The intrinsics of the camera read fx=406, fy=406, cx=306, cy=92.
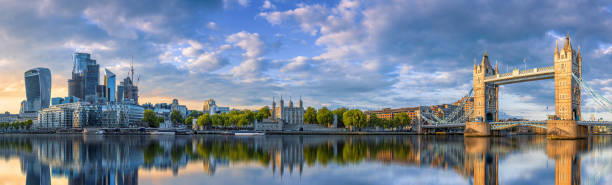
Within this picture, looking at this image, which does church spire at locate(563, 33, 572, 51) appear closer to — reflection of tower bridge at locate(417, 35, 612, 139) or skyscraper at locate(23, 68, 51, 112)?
reflection of tower bridge at locate(417, 35, 612, 139)

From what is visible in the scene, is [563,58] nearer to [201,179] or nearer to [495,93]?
[495,93]

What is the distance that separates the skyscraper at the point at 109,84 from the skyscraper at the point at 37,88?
23819 mm

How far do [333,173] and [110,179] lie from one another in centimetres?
985

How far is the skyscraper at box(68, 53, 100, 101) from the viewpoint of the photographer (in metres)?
196

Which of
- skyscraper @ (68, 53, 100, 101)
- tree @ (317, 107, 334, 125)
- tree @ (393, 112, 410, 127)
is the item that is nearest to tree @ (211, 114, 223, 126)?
tree @ (317, 107, 334, 125)

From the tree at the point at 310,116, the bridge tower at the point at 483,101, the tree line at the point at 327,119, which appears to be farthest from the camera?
the tree at the point at 310,116

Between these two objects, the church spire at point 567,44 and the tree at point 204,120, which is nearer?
the church spire at point 567,44

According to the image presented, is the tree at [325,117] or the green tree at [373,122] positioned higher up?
the tree at [325,117]

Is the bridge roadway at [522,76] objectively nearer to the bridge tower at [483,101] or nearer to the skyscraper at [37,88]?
the bridge tower at [483,101]

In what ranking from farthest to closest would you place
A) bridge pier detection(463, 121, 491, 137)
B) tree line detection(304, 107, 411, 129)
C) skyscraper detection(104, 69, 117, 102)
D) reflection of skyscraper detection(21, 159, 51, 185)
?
skyscraper detection(104, 69, 117, 102), tree line detection(304, 107, 411, 129), bridge pier detection(463, 121, 491, 137), reflection of skyscraper detection(21, 159, 51, 185)

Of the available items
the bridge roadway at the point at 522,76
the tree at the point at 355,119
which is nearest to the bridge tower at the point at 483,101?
the bridge roadway at the point at 522,76

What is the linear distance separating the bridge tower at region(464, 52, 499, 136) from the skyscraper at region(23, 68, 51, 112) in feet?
609

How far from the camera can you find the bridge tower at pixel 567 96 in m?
54.4

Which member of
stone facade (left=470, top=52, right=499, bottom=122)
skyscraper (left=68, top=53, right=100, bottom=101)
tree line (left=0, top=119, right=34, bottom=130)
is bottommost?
tree line (left=0, top=119, right=34, bottom=130)
